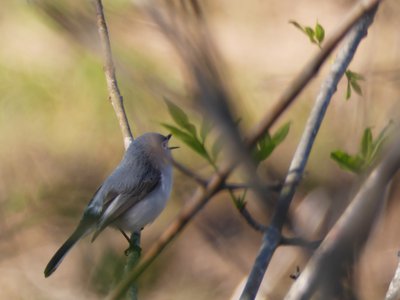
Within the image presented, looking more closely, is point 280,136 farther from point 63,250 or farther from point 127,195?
point 127,195

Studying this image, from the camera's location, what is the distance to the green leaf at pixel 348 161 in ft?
6.19

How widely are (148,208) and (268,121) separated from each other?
2.98 m

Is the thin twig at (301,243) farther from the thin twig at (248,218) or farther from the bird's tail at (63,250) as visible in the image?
the bird's tail at (63,250)

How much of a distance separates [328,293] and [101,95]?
266 inches

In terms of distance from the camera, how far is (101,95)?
7.78m

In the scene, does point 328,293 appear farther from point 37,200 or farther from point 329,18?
point 329,18

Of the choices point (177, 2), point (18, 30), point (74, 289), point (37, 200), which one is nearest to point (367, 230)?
point (177, 2)

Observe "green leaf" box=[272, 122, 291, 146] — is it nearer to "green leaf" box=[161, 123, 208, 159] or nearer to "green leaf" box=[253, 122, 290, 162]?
"green leaf" box=[253, 122, 290, 162]

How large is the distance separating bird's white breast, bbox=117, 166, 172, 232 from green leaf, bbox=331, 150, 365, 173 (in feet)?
7.09

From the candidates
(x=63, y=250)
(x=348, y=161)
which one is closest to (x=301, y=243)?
(x=348, y=161)

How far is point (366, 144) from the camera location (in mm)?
1927

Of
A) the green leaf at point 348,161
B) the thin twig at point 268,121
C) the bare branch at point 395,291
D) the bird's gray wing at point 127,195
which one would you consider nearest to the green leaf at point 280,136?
the green leaf at point 348,161

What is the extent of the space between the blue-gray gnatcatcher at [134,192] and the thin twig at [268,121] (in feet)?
8.66

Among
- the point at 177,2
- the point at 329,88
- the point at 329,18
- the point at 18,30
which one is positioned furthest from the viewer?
the point at 18,30
